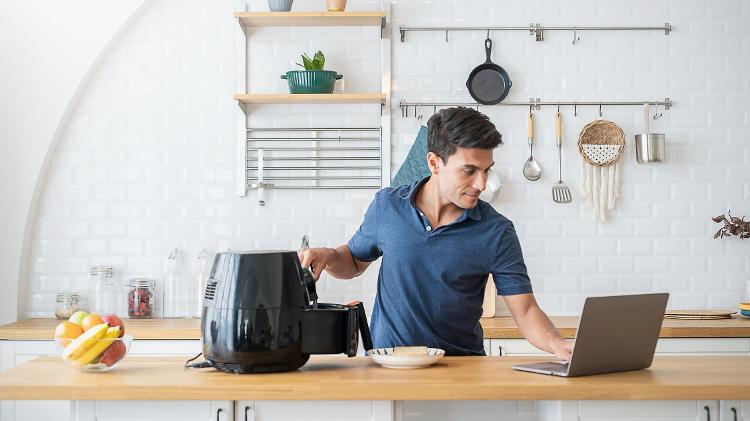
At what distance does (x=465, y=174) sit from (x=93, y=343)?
1.28 metres

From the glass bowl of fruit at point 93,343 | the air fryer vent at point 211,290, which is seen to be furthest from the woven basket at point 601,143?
the glass bowl of fruit at point 93,343

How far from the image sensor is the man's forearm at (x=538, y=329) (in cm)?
285

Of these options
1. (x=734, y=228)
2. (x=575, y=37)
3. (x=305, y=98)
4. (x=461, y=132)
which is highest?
(x=575, y=37)

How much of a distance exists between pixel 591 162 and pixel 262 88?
181cm

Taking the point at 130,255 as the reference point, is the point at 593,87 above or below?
above

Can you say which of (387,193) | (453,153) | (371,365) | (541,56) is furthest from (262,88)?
(371,365)

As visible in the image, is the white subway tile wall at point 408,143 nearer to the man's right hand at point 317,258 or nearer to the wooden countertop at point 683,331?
the wooden countertop at point 683,331

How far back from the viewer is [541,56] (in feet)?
16.0

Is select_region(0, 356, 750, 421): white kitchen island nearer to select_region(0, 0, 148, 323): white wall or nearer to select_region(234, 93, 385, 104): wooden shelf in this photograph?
select_region(234, 93, 385, 104): wooden shelf

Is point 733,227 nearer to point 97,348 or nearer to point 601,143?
point 601,143

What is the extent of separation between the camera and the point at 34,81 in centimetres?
476

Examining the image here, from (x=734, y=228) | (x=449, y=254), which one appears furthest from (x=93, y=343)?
(x=734, y=228)

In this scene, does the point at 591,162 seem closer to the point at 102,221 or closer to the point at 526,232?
the point at 526,232

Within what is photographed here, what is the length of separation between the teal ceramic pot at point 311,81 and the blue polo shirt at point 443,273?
1578 mm
